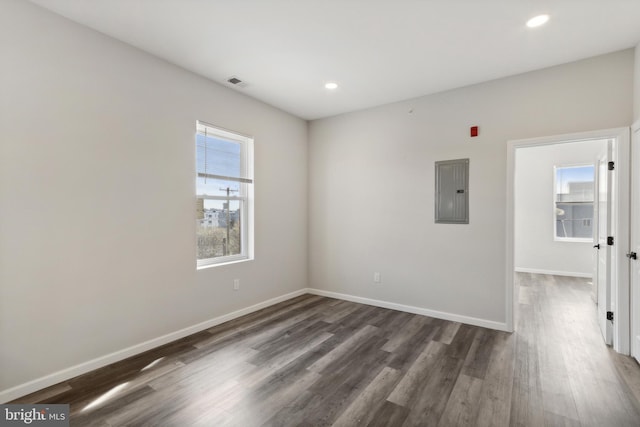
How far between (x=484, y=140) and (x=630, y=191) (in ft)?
4.54

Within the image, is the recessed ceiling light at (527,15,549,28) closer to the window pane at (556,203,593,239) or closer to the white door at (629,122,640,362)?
the white door at (629,122,640,362)

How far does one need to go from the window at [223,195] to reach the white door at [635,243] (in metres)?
4.04

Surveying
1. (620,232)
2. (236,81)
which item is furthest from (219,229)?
(620,232)

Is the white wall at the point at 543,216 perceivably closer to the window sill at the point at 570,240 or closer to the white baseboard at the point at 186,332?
the window sill at the point at 570,240

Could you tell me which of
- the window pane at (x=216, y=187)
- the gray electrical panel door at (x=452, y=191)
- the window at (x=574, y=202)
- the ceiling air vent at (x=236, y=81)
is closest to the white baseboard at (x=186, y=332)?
the gray electrical panel door at (x=452, y=191)

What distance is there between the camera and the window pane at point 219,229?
11.6ft

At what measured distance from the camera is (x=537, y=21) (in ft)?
7.90

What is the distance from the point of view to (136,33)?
259cm

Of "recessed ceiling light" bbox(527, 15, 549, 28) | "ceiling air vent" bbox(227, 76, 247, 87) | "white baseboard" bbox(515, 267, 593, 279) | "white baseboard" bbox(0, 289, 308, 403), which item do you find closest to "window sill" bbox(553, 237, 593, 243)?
"white baseboard" bbox(515, 267, 593, 279)

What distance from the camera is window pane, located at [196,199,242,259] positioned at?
353cm

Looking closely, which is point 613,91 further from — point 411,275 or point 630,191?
point 411,275

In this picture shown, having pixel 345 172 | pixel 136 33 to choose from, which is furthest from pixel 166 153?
pixel 345 172

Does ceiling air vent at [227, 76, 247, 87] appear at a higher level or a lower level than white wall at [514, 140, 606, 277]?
higher

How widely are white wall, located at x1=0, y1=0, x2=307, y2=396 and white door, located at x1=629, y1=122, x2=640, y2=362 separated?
4.13 meters
